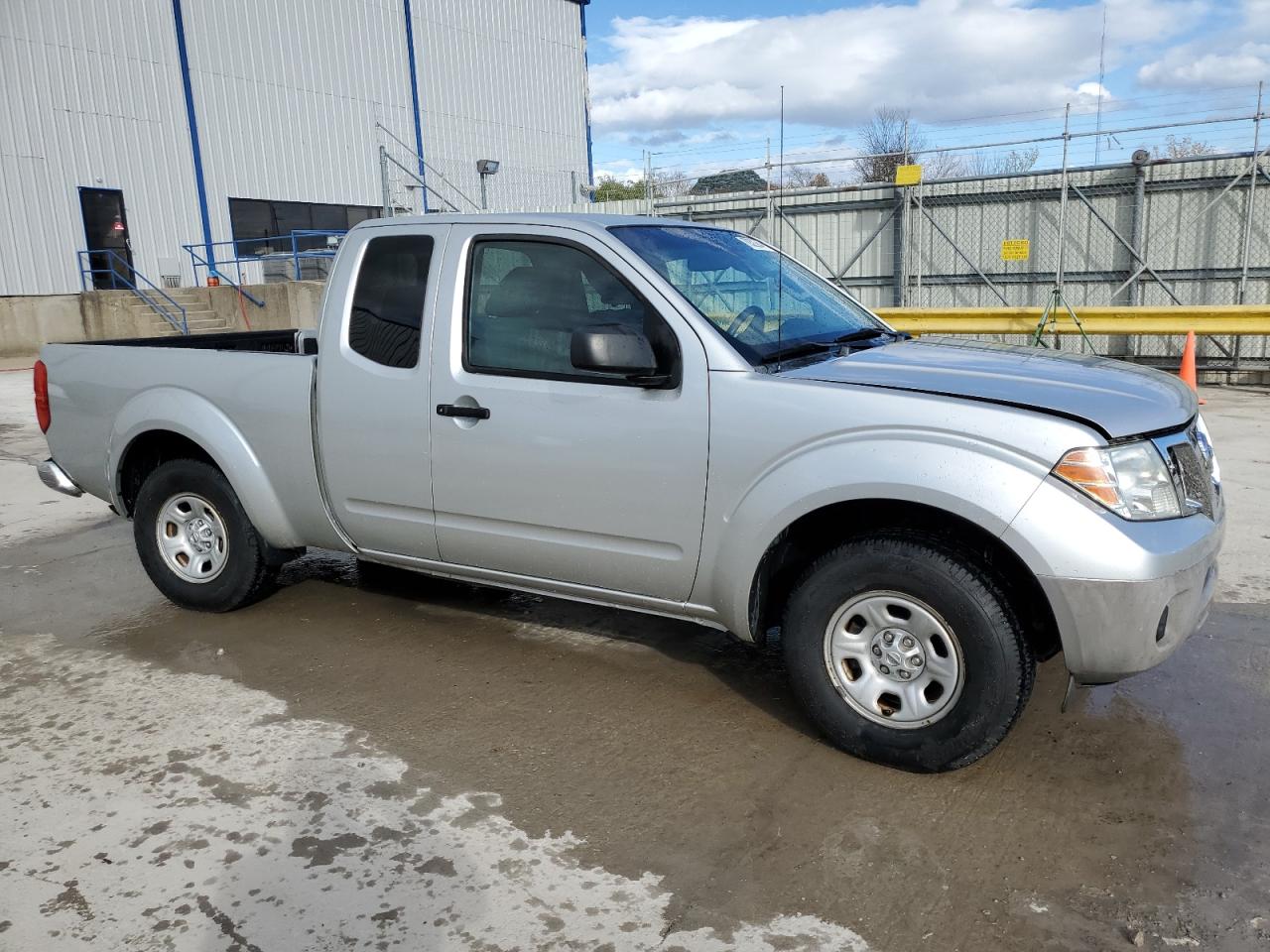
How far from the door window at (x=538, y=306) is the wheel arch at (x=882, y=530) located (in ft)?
2.92

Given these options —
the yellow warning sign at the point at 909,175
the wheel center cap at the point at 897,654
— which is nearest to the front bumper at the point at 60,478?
the wheel center cap at the point at 897,654

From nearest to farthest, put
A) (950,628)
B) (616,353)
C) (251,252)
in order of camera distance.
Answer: (950,628)
(616,353)
(251,252)

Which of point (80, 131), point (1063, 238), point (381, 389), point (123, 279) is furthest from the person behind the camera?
point (123, 279)

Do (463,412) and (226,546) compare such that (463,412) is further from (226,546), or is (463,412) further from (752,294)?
(226,546)

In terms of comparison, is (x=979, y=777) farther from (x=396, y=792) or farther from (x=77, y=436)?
(x=77, y=436)

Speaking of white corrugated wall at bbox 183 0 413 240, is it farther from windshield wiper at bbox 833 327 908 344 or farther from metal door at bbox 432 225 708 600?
windshield wiper at bbox 833 327 908 344

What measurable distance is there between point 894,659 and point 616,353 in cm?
143

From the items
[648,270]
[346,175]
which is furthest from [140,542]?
[346,175]

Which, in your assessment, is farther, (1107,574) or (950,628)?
(950,628)

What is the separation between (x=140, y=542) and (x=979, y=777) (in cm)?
421

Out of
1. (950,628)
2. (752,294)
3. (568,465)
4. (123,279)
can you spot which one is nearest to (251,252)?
(123,279)

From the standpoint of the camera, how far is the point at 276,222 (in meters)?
25.2

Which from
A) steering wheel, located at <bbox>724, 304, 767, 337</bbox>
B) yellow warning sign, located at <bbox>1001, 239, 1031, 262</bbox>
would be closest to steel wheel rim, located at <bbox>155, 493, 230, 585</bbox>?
steering wheel, located at <bbox>724, 304, 767, 337</bbox>

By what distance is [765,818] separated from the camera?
317cm
